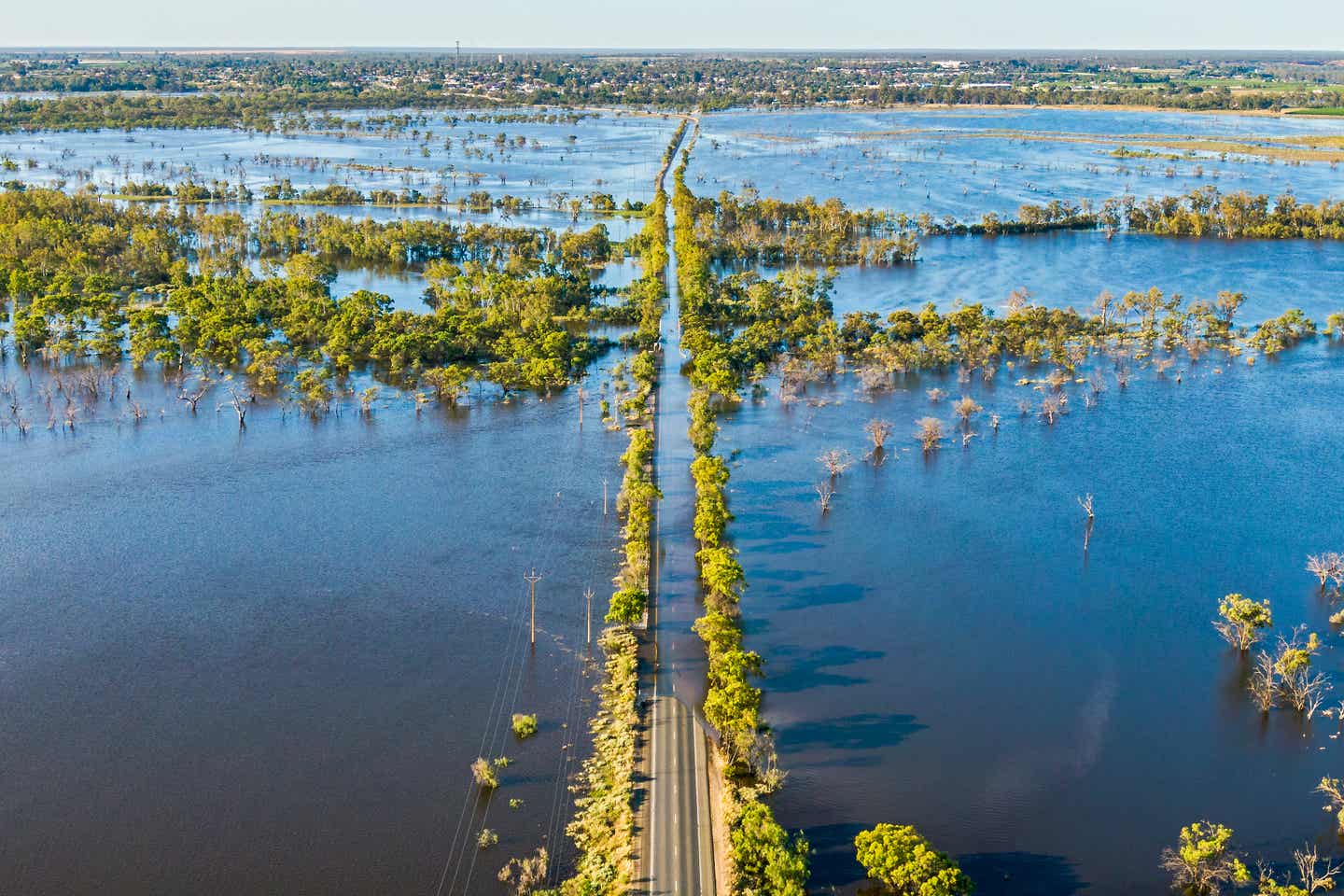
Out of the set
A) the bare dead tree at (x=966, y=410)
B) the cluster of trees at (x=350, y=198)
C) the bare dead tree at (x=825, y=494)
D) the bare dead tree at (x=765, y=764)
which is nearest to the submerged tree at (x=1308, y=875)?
the bare dead tree at (x=765, y=764)

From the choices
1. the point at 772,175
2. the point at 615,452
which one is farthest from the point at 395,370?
the point at 772,175

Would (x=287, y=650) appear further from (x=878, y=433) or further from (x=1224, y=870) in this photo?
(x=878, y=433)

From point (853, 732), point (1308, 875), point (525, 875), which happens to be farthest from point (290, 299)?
point (1308, 875)

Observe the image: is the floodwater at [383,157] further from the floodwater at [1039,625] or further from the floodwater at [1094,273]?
the floodwater at [1039,625]

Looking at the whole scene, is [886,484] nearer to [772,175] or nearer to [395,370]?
[395,370]

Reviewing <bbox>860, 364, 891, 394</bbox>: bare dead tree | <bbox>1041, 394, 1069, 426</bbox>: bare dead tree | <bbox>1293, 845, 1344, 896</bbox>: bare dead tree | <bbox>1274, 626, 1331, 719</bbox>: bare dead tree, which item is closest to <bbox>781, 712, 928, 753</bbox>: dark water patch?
<bbox>1293, 845, 1344, 896</bbox>: bare dead tree

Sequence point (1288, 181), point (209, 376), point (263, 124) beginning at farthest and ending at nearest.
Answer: point (263, 124) → point (1288, 181) → point (209, 376)
